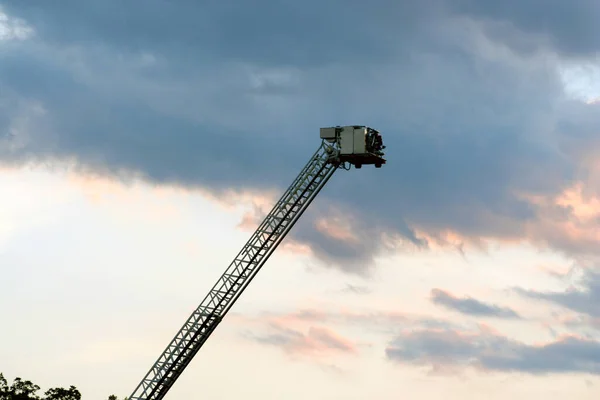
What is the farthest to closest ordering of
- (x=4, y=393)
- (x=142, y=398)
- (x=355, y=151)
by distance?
(x=4, y=393) < (x=142, y=398) < (x=355, y=151)

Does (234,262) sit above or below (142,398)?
above

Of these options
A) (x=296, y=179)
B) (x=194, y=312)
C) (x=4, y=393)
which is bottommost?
(x=4, y=393)

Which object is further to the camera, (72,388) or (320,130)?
(72,388)

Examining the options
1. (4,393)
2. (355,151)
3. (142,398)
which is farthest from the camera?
(4,393)

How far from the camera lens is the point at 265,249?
9300cm

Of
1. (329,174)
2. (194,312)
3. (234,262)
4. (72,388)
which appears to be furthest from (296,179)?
(72,388)

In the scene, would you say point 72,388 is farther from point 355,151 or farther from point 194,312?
point 355,151

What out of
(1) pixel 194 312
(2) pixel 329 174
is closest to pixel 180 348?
(1) pixel 194 312

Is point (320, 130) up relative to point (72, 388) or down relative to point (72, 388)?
up

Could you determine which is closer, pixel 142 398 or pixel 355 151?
pixel 355 151

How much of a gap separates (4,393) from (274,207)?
68217 mm

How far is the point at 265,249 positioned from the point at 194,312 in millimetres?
9164

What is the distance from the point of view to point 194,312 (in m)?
94.1

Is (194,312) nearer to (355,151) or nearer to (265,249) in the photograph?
(265,249)
